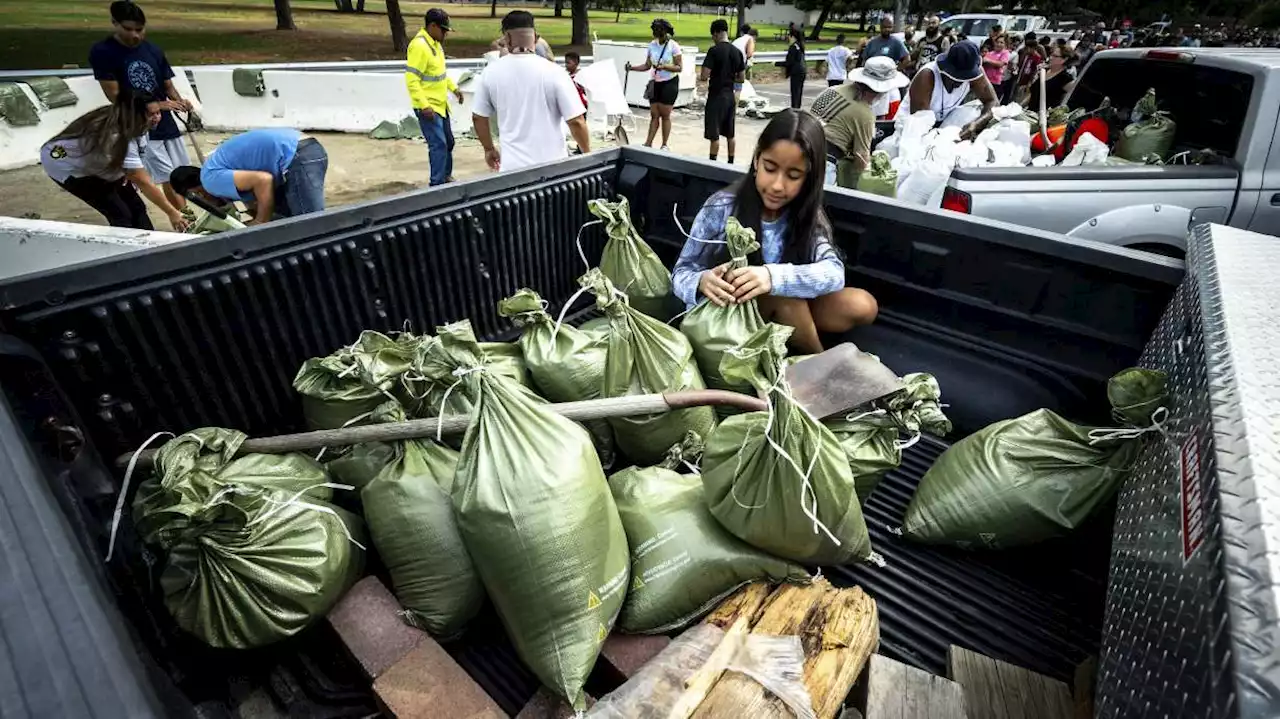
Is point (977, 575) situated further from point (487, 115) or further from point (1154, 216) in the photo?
point (487, 115)

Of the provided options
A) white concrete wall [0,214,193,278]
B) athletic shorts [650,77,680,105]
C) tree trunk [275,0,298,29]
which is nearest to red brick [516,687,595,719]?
white concrete wall [0,214,193,278]

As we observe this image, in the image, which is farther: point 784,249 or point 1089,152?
point 1089,152

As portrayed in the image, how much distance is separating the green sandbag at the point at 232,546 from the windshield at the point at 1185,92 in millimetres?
4491

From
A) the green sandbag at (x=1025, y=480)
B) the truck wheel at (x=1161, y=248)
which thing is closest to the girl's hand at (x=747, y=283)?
the green sandbag at (x=1025, y=480)

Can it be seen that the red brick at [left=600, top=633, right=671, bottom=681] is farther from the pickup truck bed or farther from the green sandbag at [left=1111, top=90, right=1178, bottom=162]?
the green sandbag at [left=1111, top=90, right=1178, bottom=162]

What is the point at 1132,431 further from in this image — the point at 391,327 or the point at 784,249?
the point at 391,327

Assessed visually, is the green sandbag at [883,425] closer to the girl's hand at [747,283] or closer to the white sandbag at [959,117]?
the girl's hand at [747,283]

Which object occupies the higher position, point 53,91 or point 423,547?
point 53,91

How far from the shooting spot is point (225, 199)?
333cm

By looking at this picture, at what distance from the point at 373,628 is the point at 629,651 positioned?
59 cm

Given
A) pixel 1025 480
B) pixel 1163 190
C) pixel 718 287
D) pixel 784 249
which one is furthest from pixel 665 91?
pixel 1025 480

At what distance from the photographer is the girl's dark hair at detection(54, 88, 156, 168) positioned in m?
4.08

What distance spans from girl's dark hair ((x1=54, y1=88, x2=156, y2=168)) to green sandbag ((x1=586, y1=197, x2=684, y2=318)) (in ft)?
12.4

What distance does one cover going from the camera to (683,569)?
151 cm
